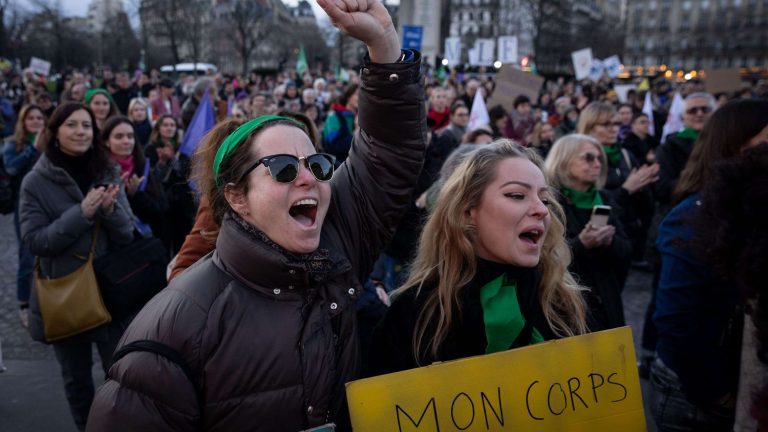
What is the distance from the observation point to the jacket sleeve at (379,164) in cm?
165

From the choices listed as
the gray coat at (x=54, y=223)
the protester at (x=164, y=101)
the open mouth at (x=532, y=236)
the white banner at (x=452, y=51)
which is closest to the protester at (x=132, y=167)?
the gray coat at (x=54, y=223)

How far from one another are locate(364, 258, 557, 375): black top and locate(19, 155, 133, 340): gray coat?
1937mm

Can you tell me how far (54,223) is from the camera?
3.08 metres

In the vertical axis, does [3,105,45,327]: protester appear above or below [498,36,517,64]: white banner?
below

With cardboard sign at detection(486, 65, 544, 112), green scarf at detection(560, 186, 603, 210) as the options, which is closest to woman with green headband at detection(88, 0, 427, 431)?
green scarf at detection(560, 186, 603, 210)

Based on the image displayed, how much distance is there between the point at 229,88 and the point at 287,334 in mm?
16225

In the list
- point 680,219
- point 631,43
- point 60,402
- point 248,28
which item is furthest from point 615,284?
point 631,43

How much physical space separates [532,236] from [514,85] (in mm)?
7753

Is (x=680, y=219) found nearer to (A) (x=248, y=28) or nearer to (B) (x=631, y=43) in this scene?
(A) (x=248, y=28)

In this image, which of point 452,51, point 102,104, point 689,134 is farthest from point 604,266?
point 452,51

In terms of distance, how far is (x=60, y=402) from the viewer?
388cm

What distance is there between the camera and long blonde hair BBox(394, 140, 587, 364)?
1.88 meters

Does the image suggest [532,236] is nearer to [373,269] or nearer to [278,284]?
[373,269]

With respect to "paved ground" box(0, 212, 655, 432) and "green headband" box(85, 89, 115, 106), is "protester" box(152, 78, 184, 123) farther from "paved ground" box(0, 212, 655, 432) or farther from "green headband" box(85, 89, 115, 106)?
"paved ground" box(0, 212, 655, 432)
